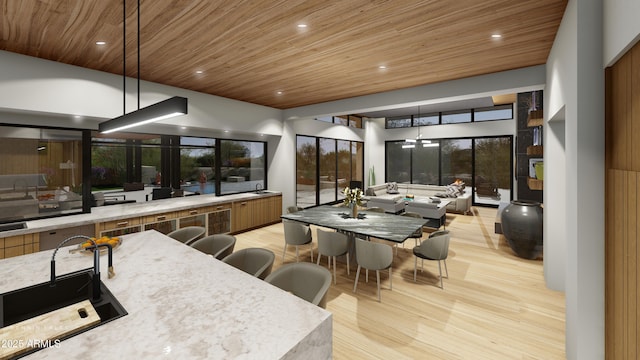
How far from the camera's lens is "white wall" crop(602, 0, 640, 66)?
4.44ft

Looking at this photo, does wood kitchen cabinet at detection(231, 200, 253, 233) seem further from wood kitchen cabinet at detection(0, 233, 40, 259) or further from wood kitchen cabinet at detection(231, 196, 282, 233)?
wood kitchen cabinet at detection(0, 233, 40, 259)

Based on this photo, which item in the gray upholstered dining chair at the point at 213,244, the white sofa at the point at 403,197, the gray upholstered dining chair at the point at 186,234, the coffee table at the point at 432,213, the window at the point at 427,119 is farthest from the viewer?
the window at the point at 427,119

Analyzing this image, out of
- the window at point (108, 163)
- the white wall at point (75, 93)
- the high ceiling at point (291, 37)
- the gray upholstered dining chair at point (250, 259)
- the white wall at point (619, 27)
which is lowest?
the gray upholstered dining chair at point (250, 259)

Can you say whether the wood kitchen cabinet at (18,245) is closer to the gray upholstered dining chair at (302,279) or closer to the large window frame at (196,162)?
the large window frame at (196,162)

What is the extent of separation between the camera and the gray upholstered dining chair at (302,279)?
2143 millimetres

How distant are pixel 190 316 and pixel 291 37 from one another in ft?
8.96

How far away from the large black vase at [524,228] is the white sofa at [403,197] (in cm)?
294

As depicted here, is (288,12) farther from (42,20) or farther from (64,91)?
(64,91)

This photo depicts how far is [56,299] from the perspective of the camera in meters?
1.75

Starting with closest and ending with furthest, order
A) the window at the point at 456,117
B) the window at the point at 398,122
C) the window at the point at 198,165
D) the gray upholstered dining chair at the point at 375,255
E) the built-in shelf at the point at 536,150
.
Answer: the gray upholstered dining chair at the point at 375,255 < the built-in shelf at the point at 536,150 < the window at the point at 198,165 < the window at the point at 456,117 < the window at the point at 398,122

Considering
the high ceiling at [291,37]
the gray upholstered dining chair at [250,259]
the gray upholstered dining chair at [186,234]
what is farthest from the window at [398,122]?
the gray upholstered dining chair at [250,259]

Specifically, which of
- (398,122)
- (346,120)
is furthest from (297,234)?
(398,122)

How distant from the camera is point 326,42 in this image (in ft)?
10.1

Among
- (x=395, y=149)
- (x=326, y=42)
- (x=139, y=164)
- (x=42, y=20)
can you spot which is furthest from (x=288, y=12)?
(x=395, y=149)
